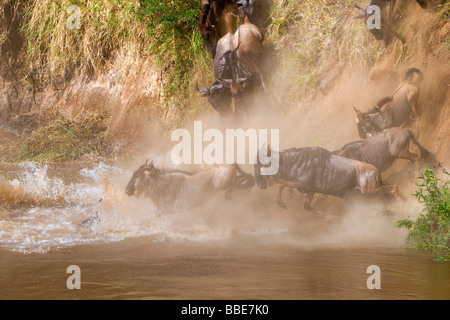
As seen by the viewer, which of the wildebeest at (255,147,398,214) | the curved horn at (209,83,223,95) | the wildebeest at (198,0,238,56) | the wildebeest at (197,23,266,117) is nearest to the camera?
the wildebeest at (255,147,398,214)

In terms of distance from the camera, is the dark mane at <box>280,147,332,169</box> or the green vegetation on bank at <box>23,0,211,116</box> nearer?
the dark mane at <box>280,147,332,169</box>

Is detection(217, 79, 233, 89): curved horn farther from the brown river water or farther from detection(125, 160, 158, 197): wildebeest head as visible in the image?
detection(125, 160, 158, 197): wildebeest head

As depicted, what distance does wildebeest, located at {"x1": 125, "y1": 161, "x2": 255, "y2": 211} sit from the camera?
7.62 meters

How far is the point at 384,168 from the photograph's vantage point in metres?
7.23

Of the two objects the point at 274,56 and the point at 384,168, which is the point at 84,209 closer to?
the point at 274,56

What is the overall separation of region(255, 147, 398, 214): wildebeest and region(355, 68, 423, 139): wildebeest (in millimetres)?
687

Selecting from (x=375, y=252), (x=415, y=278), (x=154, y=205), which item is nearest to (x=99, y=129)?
(x=154, y=205)

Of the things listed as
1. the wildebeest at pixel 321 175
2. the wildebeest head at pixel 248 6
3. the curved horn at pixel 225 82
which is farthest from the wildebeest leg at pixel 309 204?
the wildebeest head at pixel 248 6

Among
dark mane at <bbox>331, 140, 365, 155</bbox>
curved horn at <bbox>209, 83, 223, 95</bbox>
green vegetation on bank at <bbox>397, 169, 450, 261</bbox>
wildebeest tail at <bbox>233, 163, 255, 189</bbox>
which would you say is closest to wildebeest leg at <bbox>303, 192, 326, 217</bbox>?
dark mane at <bbox>331, 140, 365, 155</bbox>

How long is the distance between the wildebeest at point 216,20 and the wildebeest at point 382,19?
242 centimetres

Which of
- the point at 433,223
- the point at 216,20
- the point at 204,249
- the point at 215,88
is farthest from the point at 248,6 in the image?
the point at 433,223

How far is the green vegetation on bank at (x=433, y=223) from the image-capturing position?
5789 mm

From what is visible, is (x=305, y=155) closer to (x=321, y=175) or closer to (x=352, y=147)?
(x=321, y=175)

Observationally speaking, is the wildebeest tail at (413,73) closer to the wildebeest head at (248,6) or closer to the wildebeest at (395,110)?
the wildebeest at (395,110)
